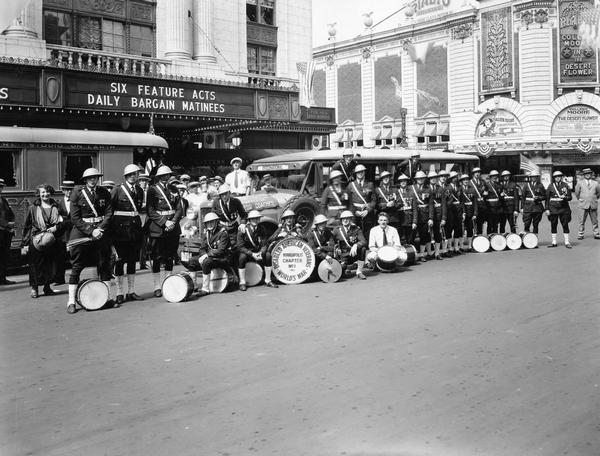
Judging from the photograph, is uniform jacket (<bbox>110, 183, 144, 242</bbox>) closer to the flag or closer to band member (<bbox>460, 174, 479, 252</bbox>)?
band member (<bbox>460, 174, 479, 252</bbox>)

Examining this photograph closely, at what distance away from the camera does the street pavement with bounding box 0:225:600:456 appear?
14.8 ft

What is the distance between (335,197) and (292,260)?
284cm

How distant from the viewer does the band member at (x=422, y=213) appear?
47.4 ft

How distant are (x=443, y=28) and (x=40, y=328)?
172ft

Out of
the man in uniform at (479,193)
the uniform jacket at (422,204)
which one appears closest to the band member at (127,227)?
the uniform jacket at (422,204)

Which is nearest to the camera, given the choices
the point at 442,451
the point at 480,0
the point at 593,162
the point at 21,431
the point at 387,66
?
the point at 442,451

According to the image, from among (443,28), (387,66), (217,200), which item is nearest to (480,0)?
(443,28)

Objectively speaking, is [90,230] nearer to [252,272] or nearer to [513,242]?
[252,272]

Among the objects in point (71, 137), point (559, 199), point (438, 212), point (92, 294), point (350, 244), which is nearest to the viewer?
point (92, 294)

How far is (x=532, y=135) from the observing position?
164ft

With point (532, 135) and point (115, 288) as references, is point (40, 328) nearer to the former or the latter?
point (115, 288)

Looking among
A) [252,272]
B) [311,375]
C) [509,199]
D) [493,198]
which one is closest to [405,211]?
[493,198]

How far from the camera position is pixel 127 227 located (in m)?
10.2

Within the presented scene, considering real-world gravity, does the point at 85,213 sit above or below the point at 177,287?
above
